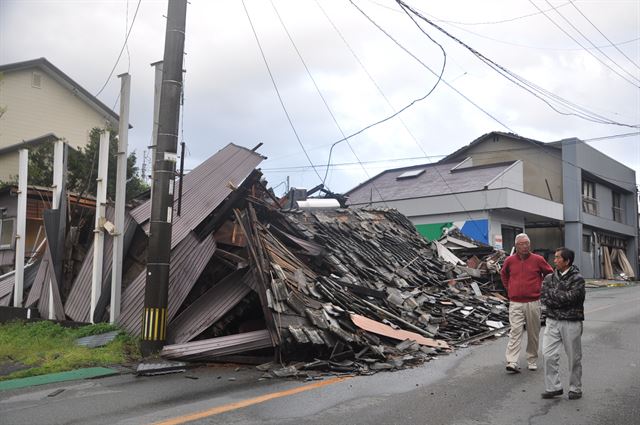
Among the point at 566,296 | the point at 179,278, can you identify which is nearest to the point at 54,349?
the point at 179,278

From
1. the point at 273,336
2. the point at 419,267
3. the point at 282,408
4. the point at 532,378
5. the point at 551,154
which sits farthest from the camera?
the point at 551,154

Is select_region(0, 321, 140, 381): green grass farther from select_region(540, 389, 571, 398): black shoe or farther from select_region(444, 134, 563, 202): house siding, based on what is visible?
select_region(444, 134, 563, 202): house siding

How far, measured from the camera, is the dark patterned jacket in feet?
20.4

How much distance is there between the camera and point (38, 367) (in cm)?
812

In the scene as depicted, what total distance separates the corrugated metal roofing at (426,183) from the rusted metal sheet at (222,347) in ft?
76.8

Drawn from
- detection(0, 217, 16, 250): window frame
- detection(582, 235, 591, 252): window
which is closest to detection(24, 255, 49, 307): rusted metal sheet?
detection(0, 217, 16, 250): window frame

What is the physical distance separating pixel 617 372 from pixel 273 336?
4821mm

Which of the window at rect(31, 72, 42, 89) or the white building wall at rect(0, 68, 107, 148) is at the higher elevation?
the window at rect(31, 72, 42, 89)

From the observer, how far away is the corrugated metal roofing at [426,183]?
31.2 m

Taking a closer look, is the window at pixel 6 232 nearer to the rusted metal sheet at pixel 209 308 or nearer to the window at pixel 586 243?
the rusted metal sheet at pixel 209 308

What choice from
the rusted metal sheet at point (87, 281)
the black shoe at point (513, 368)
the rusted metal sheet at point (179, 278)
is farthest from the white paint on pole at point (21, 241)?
the black shoe at point (513, 368)

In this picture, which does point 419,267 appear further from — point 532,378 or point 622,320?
point 532,378

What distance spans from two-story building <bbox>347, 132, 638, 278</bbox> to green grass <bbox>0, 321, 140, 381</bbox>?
2256 cm

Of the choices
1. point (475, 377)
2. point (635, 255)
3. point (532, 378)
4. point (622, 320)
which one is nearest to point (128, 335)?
point (475, 377)
